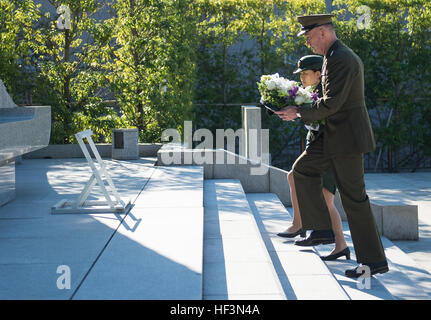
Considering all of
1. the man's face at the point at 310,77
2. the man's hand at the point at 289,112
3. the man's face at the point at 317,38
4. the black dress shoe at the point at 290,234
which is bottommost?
the black dress shoe at the point at 290,234

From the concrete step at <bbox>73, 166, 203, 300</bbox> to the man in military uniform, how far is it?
1.26 m

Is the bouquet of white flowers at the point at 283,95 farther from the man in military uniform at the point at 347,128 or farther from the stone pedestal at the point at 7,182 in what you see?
the stone pedestal at the point at 7,182

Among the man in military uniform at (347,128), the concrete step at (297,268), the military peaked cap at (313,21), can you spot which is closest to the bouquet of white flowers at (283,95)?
the man in military uniform at (347,128)

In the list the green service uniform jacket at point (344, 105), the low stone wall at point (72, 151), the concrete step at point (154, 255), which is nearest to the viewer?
the concrete step at point (154, 255)

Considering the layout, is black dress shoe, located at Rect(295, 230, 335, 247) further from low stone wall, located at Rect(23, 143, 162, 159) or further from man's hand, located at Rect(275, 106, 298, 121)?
low stone wall, located at Rect(23, 143, 162, 159)

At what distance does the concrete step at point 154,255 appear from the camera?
12.8ft

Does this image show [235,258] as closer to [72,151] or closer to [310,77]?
[310,77]

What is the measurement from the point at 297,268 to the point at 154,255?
1243 mm

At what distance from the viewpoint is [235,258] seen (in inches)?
196

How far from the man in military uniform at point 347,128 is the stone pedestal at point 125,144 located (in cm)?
624

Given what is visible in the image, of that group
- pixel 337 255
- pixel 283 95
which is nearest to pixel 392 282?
pixel 337 255

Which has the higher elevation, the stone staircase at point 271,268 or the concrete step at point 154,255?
the concrete step at point 154,255

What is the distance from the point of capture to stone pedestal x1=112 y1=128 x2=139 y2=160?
10906mm

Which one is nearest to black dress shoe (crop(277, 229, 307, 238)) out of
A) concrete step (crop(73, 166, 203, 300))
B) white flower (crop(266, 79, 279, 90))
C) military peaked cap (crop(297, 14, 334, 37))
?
concrete step (crop(73, 166, 203, 300))
